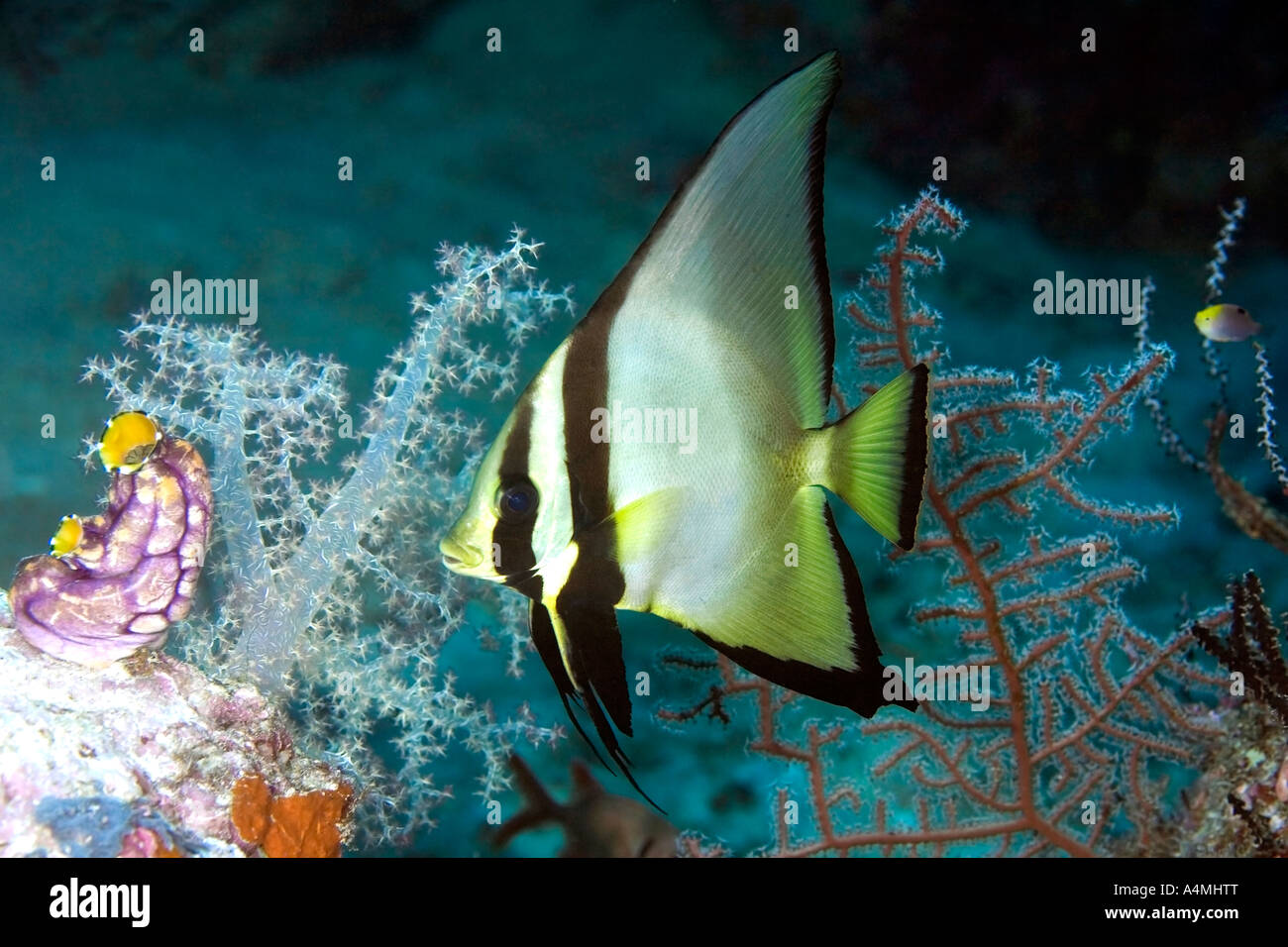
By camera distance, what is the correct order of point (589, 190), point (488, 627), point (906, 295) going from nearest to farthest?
point (906, 295) → point (488, 627) → point (589, 190)

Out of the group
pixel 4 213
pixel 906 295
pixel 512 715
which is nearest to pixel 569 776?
pixel 512 715

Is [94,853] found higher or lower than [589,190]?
lower

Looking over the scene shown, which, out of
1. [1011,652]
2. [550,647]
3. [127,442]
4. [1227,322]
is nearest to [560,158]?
[127,442]

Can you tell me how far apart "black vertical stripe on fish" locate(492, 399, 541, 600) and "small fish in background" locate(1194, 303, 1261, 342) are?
3590 millimetres

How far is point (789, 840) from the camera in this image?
7.59 feet

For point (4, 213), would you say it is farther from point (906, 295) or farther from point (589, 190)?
point (906, 295)

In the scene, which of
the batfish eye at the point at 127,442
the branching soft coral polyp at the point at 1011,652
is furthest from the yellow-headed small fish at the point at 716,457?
the batfish eye at the point at 127,442

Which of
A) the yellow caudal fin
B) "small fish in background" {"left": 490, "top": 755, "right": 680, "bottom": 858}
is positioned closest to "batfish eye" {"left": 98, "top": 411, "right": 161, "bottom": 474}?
the yellow caudal fin

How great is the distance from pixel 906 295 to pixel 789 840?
1791 mm

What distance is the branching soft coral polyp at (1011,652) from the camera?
2.21 metres

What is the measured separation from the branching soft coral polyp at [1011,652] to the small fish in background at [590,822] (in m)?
1.00

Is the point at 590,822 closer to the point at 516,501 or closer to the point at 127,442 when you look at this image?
the point at 127,442

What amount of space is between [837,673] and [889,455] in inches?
13.6
